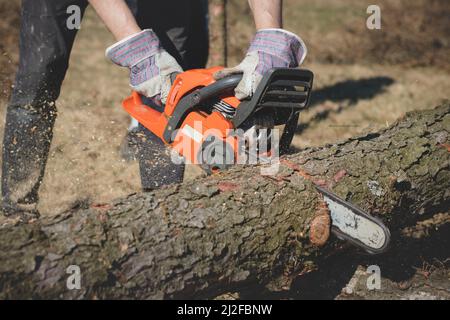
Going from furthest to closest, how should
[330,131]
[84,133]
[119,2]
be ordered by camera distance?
1. [330,131]
2. [84,133]
3. [119,2]

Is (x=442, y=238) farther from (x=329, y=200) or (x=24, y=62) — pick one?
(x=24, y=62)

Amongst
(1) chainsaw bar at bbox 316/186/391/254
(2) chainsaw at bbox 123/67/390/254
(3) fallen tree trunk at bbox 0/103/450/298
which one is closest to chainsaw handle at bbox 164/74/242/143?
(2) chainsaw at bbox 123/67/390/254

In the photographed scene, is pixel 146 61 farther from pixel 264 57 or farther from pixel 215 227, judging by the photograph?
pixel 215 227

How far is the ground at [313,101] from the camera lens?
2.48 metres

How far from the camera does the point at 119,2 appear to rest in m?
2.11

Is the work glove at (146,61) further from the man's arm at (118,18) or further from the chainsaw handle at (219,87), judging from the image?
the chainsaw handle at (219,87)

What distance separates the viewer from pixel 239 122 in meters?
1.96

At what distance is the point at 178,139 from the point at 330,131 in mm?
2206

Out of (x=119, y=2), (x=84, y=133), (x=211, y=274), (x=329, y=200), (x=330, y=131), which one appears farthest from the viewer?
(x=330, y=131)

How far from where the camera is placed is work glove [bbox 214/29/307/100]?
1933mm

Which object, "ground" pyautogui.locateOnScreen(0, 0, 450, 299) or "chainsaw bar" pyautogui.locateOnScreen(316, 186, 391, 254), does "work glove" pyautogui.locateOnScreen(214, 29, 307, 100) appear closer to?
"chainsaw bar" pyautogui.locateOnScreen(316, 186, 391, 254)

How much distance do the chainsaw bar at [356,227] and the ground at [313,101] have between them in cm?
39
